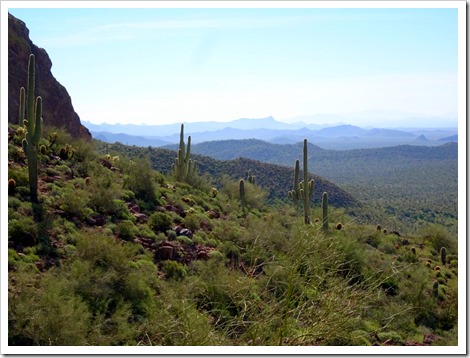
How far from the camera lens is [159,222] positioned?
55.7ft

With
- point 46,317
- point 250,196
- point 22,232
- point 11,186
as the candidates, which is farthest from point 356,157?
point 46,317

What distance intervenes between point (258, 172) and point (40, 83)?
105ft

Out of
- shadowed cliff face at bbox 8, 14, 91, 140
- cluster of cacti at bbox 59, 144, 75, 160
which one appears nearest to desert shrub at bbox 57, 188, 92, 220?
cluster of cacti at bbox 59, 144, 75, 160

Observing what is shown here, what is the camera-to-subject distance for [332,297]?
18.2ft

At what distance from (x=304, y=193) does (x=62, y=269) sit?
12.1 meters

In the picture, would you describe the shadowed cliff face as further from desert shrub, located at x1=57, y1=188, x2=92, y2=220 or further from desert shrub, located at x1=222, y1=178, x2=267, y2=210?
desert shrub, located at x1=57, y1=188, x2=92, y2=220

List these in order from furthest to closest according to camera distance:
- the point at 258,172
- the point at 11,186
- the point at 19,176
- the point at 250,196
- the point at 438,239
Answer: the point at 258,172 → the point at 438,239 → the point at 250,196 → the point at 19,176 → the point at 11,186

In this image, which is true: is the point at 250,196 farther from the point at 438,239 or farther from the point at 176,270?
the point at 176,270

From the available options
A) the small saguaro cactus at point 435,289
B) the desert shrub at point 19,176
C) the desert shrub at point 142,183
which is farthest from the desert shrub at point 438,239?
the desert shrub at point 19,176

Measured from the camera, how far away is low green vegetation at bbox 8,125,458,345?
589cm

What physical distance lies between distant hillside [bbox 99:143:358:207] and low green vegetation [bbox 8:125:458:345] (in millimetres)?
29122

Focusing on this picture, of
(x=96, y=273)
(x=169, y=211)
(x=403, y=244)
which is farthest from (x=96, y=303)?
(x=403, y=244)

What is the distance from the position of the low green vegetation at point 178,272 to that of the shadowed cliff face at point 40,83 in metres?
8.95

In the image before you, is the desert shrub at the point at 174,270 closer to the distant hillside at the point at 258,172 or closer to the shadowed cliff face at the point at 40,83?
the shadowed cliff face at the point at 40,83
